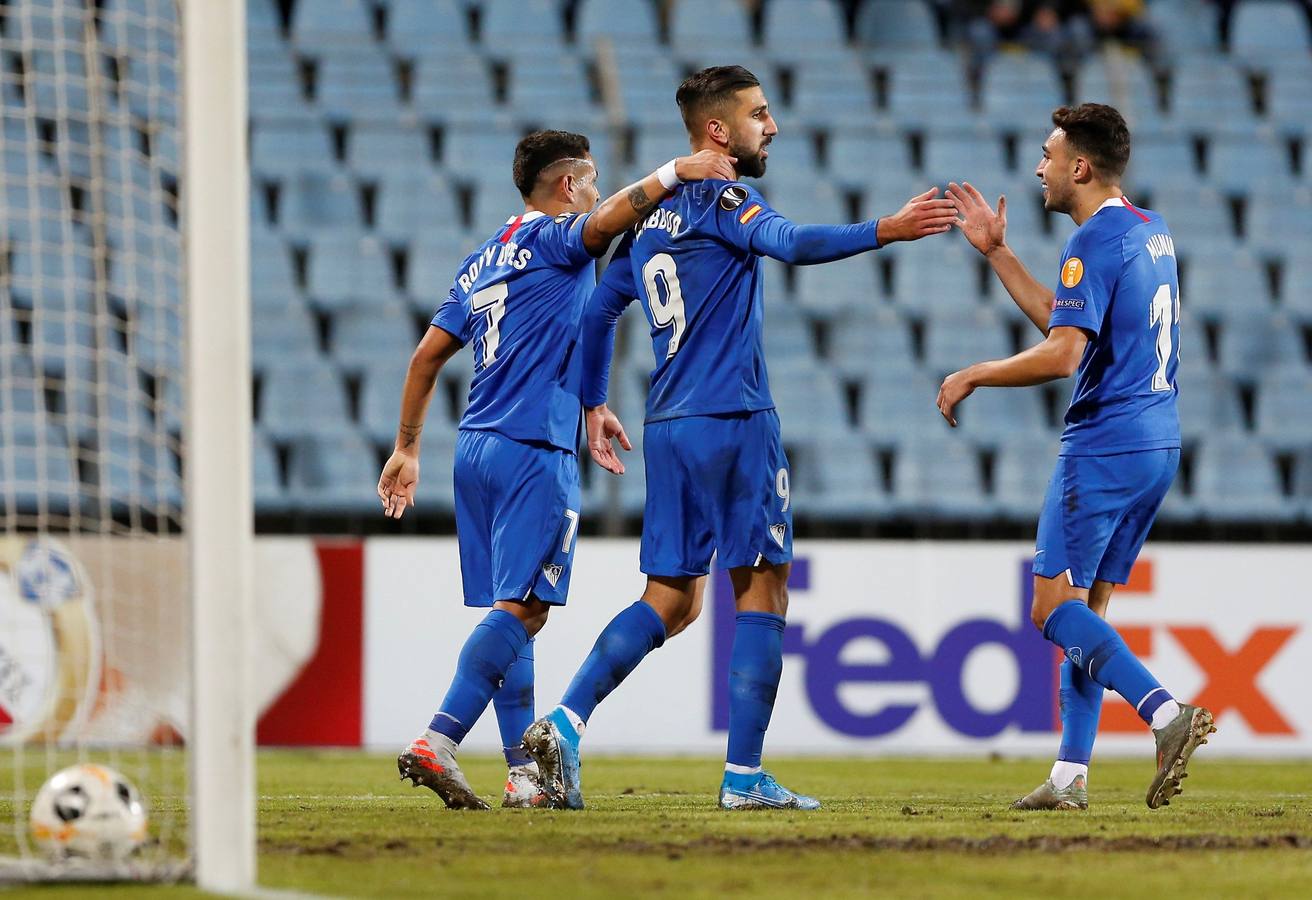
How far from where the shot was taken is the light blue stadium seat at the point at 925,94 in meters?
13.8

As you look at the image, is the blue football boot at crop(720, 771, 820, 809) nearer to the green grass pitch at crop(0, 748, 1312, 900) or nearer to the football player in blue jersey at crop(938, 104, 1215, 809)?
the green grass pitch at crop(0, 748, 1312, 900)

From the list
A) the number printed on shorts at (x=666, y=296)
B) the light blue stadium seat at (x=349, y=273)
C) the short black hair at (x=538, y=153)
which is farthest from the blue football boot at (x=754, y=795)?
the light blue stadium seat at (x=349, y=273)

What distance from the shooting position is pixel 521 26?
46.2 ft

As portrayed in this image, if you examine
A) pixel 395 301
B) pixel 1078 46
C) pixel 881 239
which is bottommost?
pixel 881 239

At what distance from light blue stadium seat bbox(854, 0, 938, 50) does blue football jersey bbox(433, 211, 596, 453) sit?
941 cm

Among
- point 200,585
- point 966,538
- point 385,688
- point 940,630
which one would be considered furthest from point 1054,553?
point 966,538

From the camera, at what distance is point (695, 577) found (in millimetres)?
5242

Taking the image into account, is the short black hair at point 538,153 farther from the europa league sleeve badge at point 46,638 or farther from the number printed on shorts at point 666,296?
the europa league sleeve badge at point 46,638

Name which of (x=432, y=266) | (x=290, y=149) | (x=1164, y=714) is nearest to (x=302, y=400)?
(x=432, y=266)

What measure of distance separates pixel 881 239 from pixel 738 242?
1.73 feet

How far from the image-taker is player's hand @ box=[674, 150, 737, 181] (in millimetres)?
4930

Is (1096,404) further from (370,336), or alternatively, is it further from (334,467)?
(370,336)

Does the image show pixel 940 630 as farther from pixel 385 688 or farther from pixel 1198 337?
pixel 1198 337

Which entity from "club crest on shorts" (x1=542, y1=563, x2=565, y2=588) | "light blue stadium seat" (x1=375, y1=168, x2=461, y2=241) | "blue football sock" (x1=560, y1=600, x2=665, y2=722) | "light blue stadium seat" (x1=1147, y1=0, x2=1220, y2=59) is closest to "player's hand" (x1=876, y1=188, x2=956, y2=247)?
"blue football sock" (x1=560, y1=600, x2=665, y2=722)
